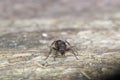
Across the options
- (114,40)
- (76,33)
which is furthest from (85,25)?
(114,40)

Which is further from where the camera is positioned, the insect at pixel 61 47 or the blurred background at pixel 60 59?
the insect at pixel 61 47

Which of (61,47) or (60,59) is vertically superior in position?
(61,47)

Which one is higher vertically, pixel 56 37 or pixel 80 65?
pixel 56 37

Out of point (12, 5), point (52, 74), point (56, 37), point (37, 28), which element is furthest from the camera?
point (12, 5)

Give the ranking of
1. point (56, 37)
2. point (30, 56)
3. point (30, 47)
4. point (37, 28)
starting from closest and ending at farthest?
point (30, 56)
point (30, 47)
point (56, 37)
point (37, 28)

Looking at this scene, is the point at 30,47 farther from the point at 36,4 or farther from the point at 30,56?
the point at 36,4

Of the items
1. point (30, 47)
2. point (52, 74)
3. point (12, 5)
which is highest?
point (12, 5)

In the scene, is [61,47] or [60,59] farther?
[61,47]

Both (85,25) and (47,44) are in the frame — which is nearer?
(47,44)

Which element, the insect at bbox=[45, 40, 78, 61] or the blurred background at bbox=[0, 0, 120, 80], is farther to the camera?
the insect at bbox=[45, 40, 78, 61]
